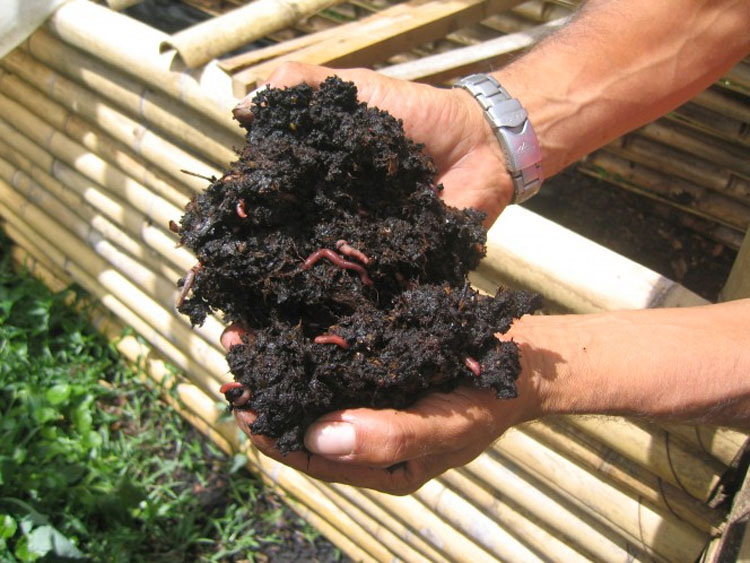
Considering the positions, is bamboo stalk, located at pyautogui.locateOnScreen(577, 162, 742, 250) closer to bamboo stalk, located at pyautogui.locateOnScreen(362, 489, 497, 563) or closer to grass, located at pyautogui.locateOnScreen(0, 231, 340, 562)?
bamboo stalk, located at pyautogui.locateOnScreen(362, 489, 497, 563)

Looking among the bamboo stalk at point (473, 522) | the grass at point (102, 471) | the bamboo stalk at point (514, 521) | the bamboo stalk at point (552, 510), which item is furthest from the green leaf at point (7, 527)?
the bamboo stalk at point (552, 510)

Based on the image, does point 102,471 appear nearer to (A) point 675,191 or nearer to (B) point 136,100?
(B) point 136,100

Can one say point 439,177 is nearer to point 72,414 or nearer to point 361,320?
point 361,320

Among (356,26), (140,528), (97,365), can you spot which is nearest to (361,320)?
(356,26)

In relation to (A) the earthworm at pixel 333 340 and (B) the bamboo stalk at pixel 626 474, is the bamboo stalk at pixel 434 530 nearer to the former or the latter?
(B) the bamboo stalk at pixel 626 474

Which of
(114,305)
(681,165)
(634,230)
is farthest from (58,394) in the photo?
(681,165)

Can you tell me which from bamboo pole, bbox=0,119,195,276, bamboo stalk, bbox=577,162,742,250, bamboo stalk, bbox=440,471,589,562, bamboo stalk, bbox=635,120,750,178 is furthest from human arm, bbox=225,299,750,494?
bamboo stalk, bbox=577,162,742,250
